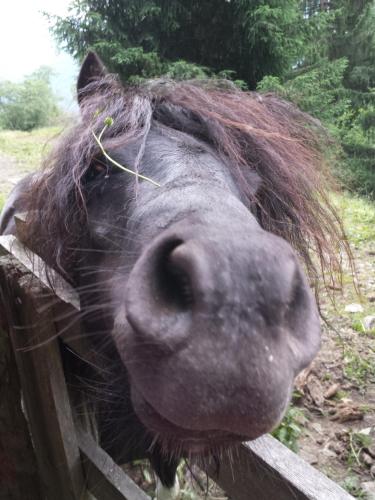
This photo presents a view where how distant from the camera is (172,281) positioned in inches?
37.6

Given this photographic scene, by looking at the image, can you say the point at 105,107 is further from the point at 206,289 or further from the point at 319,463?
the point at 319,463

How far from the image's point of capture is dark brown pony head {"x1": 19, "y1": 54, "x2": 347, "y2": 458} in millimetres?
866

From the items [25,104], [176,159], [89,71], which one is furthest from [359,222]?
[25,104]

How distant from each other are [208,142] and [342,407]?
7.41 feet

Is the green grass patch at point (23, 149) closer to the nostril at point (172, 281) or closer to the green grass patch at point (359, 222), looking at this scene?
the green grass patch at point (359, 222)

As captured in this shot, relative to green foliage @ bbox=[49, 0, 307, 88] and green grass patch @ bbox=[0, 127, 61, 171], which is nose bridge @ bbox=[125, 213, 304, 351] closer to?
green foliage @ bbox=[49, 0, 307, 88]

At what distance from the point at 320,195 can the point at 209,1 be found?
249 inches

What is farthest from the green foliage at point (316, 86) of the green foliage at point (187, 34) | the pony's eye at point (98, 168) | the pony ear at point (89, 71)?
the pony's eye at point (98, 168)

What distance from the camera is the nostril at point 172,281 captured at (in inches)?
35.9

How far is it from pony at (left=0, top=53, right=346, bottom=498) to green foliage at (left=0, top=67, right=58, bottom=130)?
32.3m

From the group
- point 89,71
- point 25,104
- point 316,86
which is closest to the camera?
point 89,71

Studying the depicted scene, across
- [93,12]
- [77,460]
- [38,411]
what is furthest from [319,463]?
[93,12]

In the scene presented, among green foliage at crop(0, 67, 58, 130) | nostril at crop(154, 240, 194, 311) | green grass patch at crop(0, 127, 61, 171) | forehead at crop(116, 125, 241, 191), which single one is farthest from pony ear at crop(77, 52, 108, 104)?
green foliage at crop(0, 67, 58, 130)

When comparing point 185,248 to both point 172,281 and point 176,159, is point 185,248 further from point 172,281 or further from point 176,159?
point 176,159
